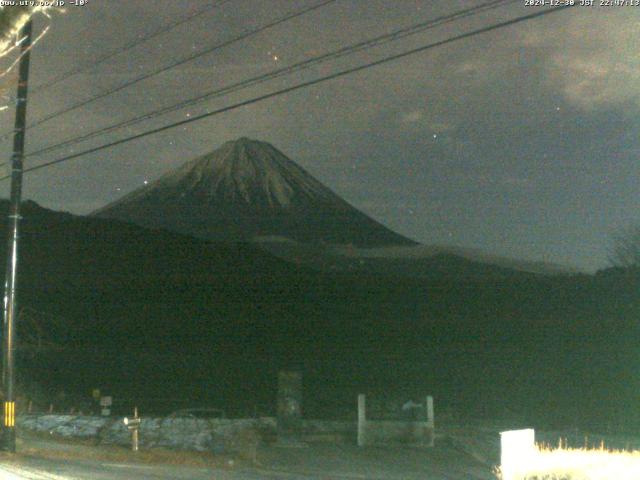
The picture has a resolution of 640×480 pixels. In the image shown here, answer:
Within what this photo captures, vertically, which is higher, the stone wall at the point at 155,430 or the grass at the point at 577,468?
the grass at the point at 577,468

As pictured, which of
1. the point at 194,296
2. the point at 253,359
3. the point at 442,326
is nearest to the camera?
the point at 253,359

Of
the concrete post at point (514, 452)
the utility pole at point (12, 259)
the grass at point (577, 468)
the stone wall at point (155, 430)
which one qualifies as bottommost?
the stone wall at point (155, 430)

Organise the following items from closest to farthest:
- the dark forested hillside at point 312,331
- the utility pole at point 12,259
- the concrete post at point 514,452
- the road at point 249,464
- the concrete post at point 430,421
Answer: the concrete post at point 514,452 → the road at point 249,464 → the utility pole at point 12,259 → the concrete post at point 430,421 → the dark forested hillside at point 312,331

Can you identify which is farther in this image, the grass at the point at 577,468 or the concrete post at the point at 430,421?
the concrete post at the point at 430,421

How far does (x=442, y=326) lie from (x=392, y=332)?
205 inches

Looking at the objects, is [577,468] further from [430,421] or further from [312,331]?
[312,331]

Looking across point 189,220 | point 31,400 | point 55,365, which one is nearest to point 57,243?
point 55,365

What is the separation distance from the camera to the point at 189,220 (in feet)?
656

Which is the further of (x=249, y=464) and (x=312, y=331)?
(x=312, y=331)

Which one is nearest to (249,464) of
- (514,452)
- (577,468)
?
(514,452)

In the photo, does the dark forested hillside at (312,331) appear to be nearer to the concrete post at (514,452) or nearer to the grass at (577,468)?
the grass at (577,468)

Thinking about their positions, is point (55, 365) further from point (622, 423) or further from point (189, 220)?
point (189, 220)

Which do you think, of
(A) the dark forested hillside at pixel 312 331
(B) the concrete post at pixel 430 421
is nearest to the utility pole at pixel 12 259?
(B) the concrete post at pixel 430 421

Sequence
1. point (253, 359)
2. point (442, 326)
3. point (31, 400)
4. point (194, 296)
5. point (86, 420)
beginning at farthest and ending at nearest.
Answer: point (194, 296) → point (442, 326) → point (253, 359) → point (31, 400) → point (86, 420)
